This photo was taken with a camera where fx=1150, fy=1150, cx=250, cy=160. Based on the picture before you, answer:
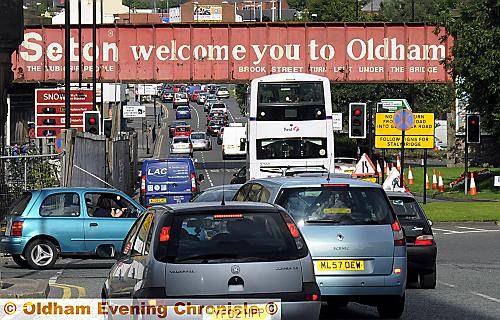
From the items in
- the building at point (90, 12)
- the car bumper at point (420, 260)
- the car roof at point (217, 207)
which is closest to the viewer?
the car roof at point (217, 207)

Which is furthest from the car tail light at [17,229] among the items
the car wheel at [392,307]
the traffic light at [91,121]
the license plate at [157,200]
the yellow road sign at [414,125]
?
the yellow road sign at [414,125]

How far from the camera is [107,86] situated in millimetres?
82562

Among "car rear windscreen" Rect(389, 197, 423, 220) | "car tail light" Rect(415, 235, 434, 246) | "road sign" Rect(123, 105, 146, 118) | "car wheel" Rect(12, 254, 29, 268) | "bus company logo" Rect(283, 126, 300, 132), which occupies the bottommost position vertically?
"car wheel" Rect(12, 254, 29, 268)

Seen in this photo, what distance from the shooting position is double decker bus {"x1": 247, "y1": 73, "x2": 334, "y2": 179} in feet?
120

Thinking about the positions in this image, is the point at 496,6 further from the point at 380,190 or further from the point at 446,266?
the point at 380,190

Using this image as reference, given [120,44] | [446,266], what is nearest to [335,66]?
[120,44]

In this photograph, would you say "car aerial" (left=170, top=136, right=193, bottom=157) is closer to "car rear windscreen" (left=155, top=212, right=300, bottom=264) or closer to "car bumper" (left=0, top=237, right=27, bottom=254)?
"car bumper" (left=0, top=237, right=27, bottom=254)

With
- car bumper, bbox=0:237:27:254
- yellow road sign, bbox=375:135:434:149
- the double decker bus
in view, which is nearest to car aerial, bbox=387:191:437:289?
car bumper, bbox=0:237:27:254

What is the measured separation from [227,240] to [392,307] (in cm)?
478

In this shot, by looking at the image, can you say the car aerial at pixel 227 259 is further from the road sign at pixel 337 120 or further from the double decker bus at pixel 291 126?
the road sign at pixel 337 120

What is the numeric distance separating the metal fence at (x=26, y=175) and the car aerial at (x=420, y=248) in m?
13.7

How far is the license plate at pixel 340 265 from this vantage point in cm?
1410

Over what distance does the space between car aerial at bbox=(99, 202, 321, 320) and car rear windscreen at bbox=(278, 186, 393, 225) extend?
357cm

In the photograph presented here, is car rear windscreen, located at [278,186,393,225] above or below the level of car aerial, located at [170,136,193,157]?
above
